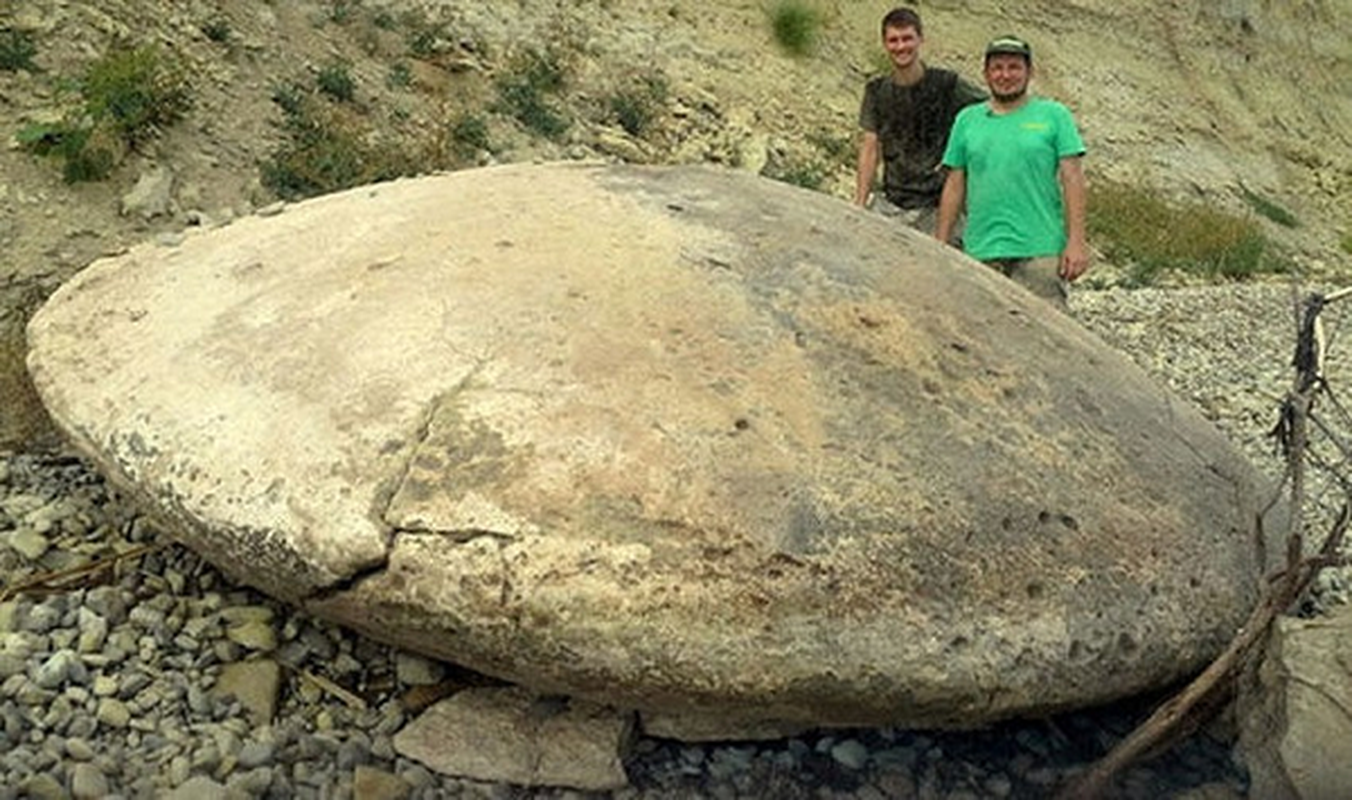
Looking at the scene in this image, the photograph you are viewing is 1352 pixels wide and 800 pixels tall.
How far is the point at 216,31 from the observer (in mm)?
6621

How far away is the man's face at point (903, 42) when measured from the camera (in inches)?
166

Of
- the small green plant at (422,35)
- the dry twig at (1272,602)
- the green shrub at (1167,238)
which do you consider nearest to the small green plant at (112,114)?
the small green plant at (422,35)

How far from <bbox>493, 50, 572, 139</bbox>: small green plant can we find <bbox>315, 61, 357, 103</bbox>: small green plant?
1080 millimetres

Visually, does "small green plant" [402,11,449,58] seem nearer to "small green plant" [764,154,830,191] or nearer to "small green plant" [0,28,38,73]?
"small green plant" [764,154,830,191]

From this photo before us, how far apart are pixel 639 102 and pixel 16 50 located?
4.16 metres

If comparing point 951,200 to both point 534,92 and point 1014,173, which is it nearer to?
point 1014,173

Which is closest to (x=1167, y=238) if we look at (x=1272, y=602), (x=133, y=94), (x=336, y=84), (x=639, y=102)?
(x=639, y=102)

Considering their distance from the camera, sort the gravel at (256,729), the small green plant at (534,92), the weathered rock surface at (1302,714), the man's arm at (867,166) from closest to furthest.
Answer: the weathered rock surface at (1302,714) → the gravel at (256,729) → the man's arm at (867,166) → the small green plant at (534,92)

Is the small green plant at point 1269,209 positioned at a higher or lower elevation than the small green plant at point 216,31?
lower

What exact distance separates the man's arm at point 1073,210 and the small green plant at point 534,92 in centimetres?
453

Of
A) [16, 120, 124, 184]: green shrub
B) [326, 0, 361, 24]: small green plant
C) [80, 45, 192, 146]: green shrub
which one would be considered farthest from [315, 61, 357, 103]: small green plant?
[16, 120, 124, 184]: green shrub

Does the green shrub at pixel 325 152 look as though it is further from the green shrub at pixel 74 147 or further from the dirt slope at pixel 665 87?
the green shrub at pixel 74 147

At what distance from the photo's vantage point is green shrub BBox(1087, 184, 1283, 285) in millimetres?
9352

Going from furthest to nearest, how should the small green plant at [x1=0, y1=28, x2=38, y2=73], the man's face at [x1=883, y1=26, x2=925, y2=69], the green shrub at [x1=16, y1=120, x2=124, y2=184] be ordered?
1. the small green plant at [x1=0, y1=28, x2=38, y2=73]
2. the green shrub at [x1=16, y1=120, x2=124, y2=184]
3. the man's face at [x1=883, y1=26, x2=925, y2=69]
